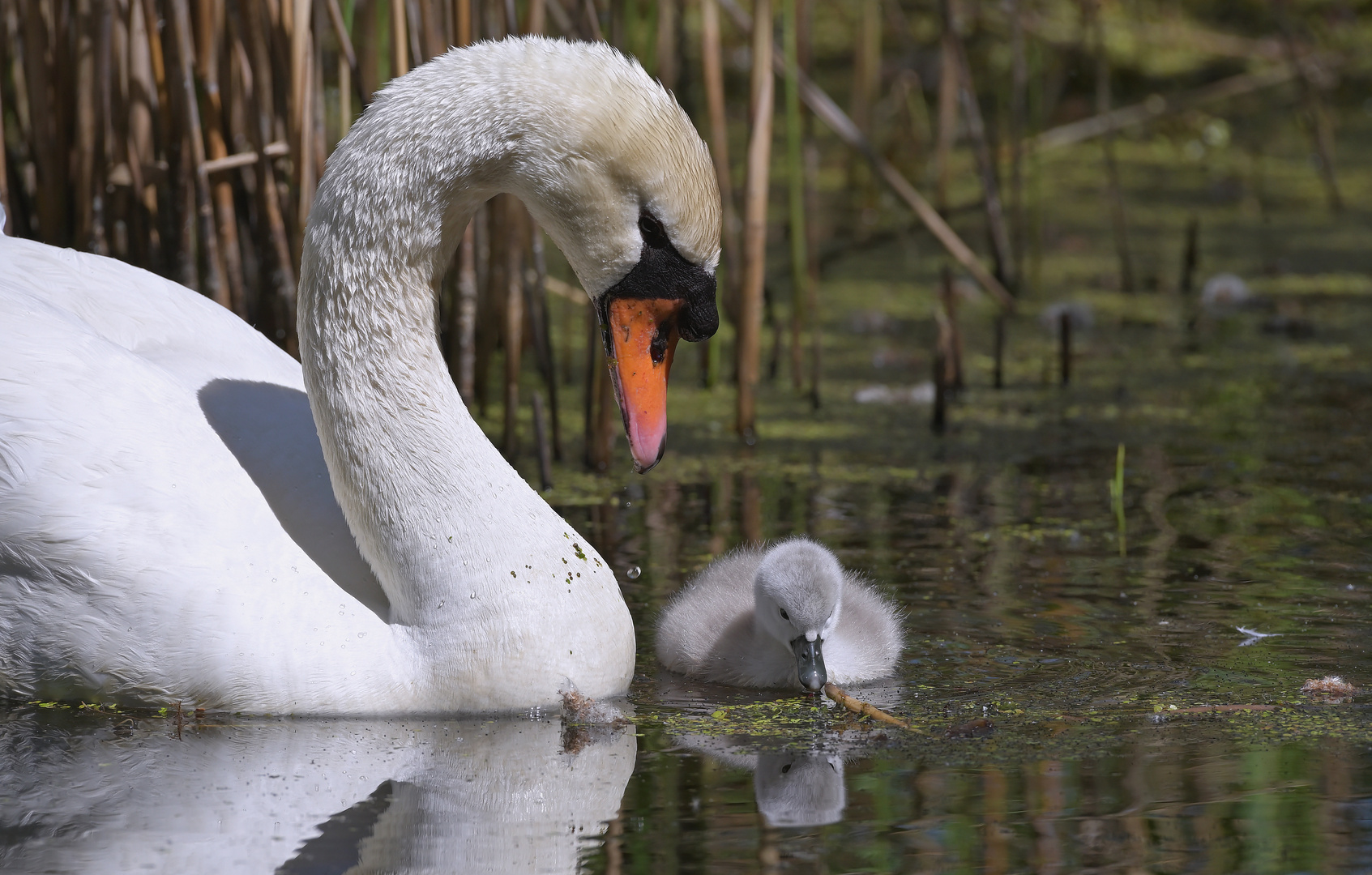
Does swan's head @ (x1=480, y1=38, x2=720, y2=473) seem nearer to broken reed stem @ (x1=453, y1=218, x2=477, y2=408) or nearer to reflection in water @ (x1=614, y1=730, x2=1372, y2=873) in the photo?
reflection in water @ (x1=614, y1=730, x2=1372, y2=873)

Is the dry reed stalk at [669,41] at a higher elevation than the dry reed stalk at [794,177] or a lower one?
higher

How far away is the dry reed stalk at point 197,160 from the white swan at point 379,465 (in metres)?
1.10

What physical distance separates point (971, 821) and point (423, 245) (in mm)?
1647

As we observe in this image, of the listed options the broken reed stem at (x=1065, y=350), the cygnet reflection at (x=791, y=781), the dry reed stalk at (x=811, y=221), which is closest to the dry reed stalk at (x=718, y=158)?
the dry reed stalk at (x=811, y=221)

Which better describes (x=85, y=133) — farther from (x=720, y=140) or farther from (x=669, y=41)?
(x=669, y=41)

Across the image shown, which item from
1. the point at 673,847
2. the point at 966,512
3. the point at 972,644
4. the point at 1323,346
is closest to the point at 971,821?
the point at 673,847

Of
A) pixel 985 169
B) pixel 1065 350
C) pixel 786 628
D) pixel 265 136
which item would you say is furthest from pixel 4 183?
pixel 985 169

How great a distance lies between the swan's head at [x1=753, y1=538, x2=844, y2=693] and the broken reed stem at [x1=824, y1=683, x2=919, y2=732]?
83 millimetres

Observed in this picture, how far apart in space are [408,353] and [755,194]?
7.68 feet

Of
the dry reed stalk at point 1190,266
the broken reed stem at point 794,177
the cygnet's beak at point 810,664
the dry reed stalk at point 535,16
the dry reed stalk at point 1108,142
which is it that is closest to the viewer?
the cygnet's beak at point 810,664

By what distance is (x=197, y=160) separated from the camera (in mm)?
4926

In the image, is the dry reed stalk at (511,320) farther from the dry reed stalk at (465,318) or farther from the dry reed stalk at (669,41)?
the dry reed stalk at (669,41)

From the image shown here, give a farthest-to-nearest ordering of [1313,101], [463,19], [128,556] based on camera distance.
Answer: [1313,101] < [463,19] < [128,556]

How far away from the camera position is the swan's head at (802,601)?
375cm
